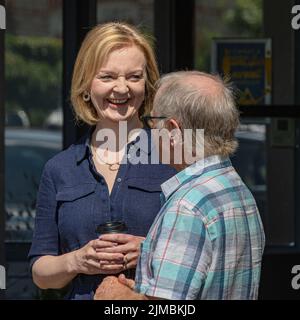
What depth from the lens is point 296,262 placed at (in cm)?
583

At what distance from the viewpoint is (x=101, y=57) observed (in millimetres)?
2928

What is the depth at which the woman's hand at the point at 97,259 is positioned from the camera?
276 centimetres

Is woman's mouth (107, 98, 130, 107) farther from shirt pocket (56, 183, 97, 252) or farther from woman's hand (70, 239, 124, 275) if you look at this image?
woman's hand (70, 239, 124, 275)

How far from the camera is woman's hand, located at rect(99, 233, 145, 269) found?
9.05 ft

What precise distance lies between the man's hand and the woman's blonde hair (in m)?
0.52

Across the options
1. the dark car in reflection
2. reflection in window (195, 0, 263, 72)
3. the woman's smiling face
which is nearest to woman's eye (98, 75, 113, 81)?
the woman's smiling face

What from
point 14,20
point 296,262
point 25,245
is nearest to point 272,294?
point 296,262

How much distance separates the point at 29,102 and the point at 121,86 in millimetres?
10492

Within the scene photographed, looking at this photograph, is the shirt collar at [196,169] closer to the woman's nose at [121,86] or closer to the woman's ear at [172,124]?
the woman's ear at [172,124]
